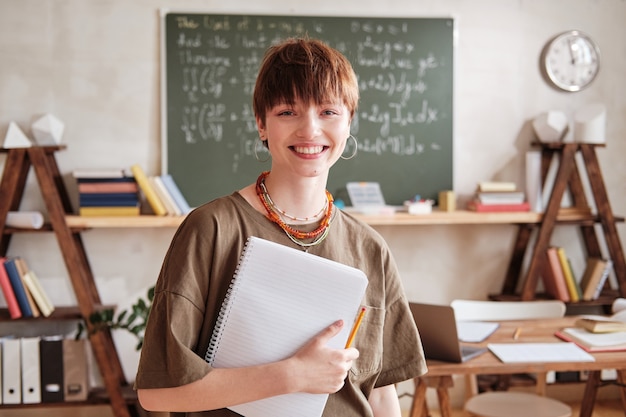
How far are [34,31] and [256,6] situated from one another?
1153mm

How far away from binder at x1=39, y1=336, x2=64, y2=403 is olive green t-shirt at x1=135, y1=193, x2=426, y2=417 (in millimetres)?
2587

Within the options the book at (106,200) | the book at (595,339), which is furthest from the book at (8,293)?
the book at (595,339)

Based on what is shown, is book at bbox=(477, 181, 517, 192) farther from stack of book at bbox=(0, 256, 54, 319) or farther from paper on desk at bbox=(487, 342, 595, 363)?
stack of book at bbox=(0, 256, 54, 319)

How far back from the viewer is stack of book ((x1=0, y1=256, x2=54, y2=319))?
3.50 meters

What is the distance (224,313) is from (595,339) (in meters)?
1.93

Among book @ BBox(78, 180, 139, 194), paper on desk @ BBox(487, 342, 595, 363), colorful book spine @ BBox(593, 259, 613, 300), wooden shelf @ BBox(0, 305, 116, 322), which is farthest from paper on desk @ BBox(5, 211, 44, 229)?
colorful book spine @ BBox(593, 259, 613, 300)

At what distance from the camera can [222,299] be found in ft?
3.89

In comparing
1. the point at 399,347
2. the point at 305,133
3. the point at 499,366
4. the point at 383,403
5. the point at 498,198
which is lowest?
the point at 499,366

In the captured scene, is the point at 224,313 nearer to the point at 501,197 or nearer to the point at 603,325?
the point at 603,325

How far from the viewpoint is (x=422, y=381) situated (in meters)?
2.58

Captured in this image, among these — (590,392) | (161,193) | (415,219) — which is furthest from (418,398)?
(161,193)

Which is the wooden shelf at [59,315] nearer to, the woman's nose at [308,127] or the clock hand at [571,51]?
the woman's nose at [308,127]

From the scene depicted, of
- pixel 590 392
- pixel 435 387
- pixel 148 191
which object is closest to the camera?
pixel 435 387

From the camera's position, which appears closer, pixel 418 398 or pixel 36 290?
pixel 418 398
